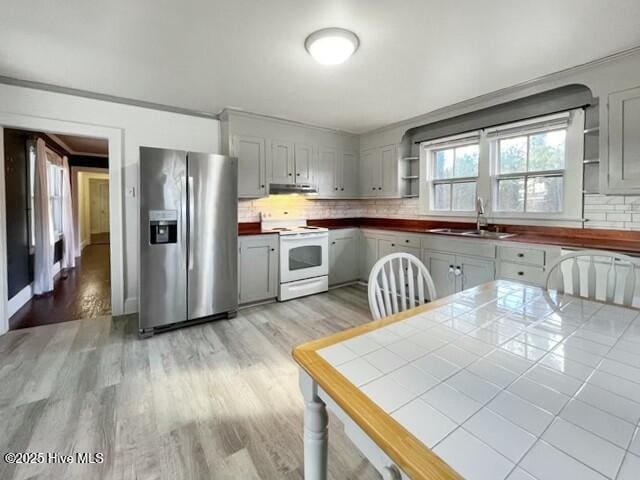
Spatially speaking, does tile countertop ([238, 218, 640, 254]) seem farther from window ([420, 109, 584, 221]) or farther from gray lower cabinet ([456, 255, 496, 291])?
gray lower cabinet ([456, 255, 496, 291])

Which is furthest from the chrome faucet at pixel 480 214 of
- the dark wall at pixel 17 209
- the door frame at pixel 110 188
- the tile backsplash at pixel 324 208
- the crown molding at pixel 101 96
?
the dark wall at pixel 17 209

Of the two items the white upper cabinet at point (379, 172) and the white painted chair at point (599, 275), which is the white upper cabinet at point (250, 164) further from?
the white painted chair at point (599, 275)

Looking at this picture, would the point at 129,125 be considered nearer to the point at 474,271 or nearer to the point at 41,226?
the point at 41,226

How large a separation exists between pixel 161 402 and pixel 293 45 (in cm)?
255

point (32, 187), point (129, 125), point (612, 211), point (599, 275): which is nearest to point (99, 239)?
point (32, 187)

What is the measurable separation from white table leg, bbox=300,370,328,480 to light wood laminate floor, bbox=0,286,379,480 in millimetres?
673

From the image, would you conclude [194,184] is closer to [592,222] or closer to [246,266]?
[246,266]

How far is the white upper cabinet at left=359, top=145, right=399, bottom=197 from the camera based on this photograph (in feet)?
14.2

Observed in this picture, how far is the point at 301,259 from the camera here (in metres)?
3.98

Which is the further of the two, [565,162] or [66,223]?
[66,223]

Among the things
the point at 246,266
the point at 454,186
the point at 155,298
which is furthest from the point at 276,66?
the point at 454,186

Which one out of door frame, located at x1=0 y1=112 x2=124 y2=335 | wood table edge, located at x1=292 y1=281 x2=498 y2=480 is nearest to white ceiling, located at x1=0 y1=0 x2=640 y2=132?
door frame, located at x1=0 y1=112 x2=124 y2=335

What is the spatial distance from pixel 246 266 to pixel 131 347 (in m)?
1.36

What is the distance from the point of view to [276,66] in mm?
2518
